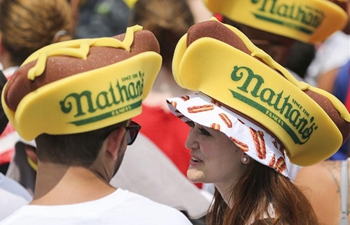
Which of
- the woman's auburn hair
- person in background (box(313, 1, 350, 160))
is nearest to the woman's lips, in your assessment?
the woman's auburn hair

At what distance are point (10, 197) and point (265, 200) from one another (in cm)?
113

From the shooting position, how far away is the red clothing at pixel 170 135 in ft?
14.3

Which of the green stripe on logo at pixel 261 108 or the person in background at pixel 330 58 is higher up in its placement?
the green stripe on logo at pixel 261 108

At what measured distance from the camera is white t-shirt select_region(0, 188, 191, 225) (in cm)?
259

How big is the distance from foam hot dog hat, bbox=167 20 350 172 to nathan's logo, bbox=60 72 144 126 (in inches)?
13.4

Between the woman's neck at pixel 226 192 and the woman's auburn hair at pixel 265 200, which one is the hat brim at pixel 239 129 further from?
the woman's neck at pixel 226 192

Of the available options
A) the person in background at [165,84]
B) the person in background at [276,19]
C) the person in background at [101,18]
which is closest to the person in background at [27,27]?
the person in background at [165,84]

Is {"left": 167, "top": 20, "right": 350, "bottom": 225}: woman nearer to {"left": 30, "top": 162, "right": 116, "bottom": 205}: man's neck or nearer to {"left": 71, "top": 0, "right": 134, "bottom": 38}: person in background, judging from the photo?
{"left": 30, "top": 162, "right": 116, "bottom": 205}: man's neck

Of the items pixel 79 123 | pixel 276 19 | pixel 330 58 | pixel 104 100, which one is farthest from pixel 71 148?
pixel 330 58

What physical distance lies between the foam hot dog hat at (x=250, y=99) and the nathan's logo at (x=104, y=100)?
340 millimetres

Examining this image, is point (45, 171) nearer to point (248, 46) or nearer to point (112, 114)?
point (112, 114)

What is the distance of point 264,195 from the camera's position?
10.2 ft

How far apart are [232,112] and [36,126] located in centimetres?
78

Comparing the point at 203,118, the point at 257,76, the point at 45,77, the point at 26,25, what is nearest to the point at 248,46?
the point at 257,76
